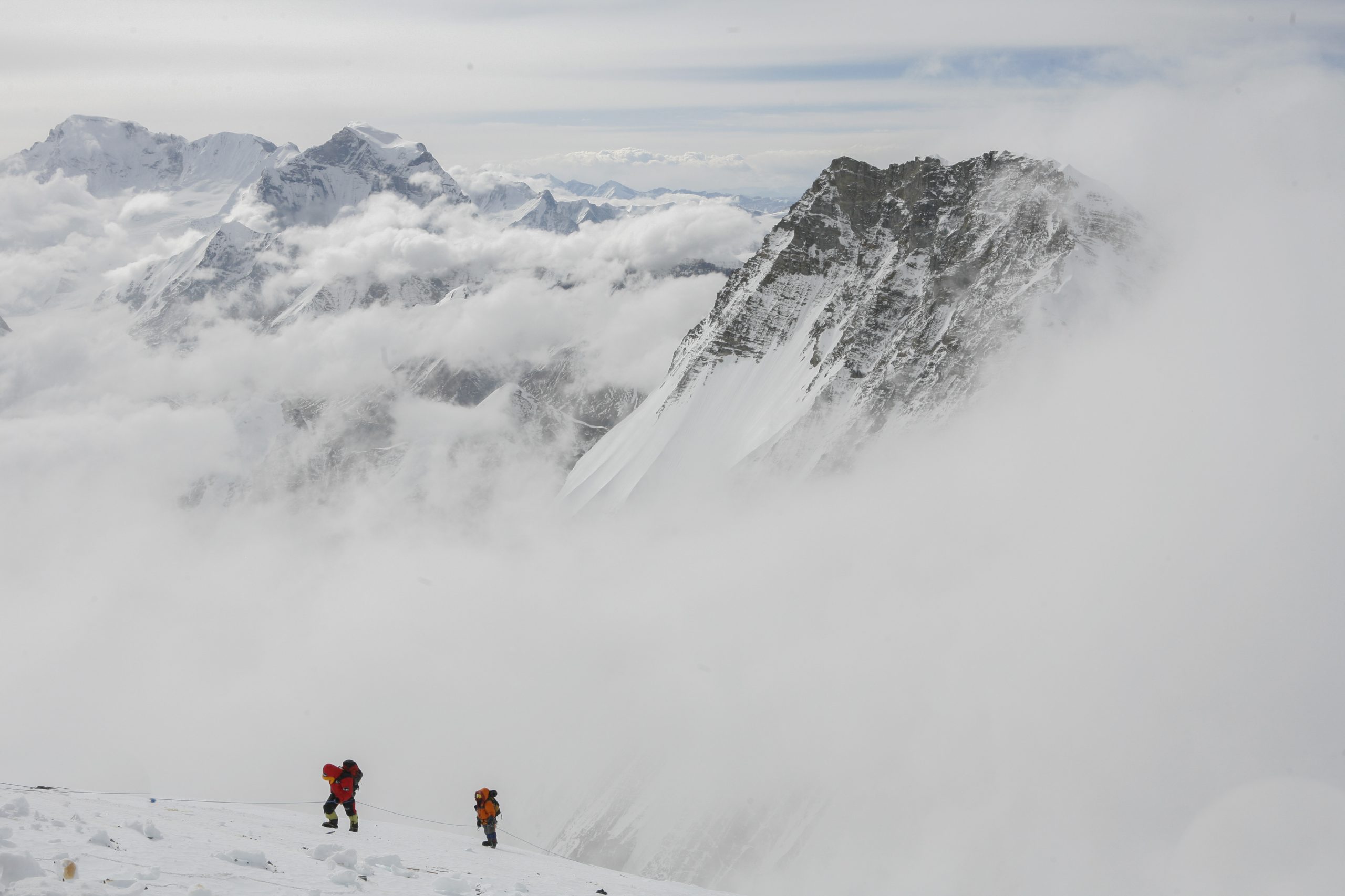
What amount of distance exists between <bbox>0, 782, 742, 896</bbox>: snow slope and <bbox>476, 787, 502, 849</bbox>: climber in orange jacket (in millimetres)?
478

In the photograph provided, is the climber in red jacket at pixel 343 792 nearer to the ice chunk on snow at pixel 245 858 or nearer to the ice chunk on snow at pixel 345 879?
the ice chunk on snow at pixel 245 858

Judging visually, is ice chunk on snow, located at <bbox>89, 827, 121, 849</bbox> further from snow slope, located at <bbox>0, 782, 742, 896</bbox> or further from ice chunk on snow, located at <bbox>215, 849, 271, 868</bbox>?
ice chunk on snow, located at <bbox>215, 849, 271, 868</bbox>

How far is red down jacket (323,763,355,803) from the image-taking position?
72.7 feet

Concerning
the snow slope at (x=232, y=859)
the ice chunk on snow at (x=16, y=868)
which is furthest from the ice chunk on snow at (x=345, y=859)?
the ice chunk on snow at (x=16, y=868)

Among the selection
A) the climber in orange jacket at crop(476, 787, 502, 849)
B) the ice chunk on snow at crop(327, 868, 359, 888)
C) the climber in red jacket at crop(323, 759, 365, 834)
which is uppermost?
the ice chunk on snow at crop(327, 868, 359, 888)

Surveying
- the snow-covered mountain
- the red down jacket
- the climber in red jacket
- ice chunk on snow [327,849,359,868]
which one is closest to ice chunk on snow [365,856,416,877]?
ice chunk on snow [327,849,359,868]

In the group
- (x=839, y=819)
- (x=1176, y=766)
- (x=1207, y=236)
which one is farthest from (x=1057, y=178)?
(x=839, y=819)

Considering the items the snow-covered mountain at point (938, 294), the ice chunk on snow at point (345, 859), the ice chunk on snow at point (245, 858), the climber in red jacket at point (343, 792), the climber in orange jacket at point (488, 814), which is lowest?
the climber in orange jacket at point (488, 814)

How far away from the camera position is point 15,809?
1572 cm

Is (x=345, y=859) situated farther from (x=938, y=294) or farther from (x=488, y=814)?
(x=938, y=294)

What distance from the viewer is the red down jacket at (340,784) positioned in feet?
72.7

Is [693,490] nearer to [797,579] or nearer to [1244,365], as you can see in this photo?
[797,579]

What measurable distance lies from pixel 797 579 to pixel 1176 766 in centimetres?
8073

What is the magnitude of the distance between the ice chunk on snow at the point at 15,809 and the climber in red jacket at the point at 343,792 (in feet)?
23.1
